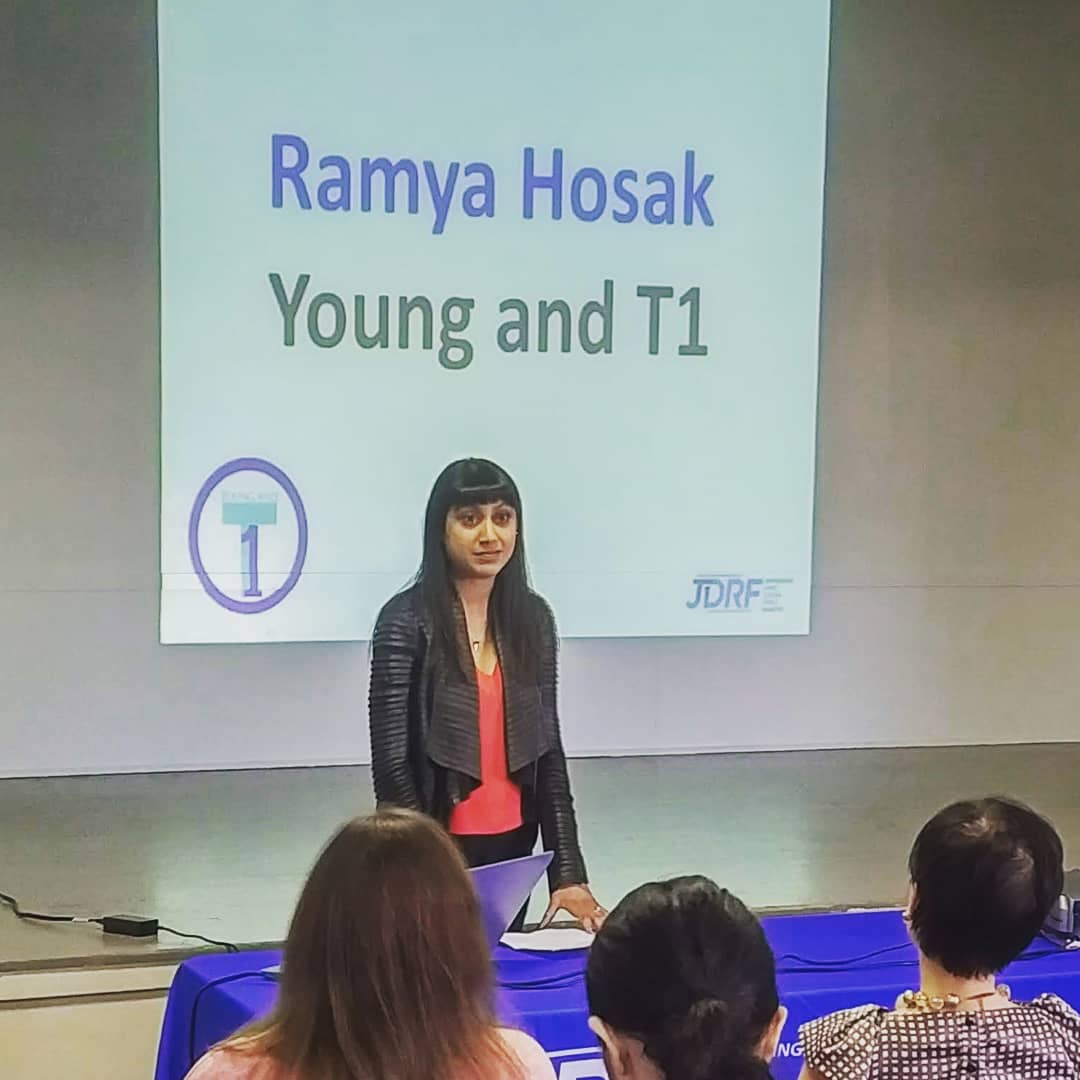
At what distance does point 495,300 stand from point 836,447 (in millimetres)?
1306

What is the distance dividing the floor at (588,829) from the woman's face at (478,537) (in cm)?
107

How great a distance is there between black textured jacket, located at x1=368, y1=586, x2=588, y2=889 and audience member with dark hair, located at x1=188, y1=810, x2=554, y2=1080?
98cm

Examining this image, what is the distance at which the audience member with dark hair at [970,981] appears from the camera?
1528mm

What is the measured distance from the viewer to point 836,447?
505 cm

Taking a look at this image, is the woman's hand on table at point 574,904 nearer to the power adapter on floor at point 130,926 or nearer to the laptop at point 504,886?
the laptop at point 504,886

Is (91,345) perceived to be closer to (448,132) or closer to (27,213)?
(27,213)

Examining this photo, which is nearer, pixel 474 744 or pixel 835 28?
pixel 474 744

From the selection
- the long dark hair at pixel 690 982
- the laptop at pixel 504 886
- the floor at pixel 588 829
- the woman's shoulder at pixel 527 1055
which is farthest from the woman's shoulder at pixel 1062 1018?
the floor at pixel 588 829

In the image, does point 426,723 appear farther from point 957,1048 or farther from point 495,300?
point 495,300

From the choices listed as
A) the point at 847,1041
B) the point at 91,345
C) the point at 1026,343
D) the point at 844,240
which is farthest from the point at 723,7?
the point at 847,1041

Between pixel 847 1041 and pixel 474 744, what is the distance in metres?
0.92

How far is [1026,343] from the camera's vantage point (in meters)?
5.18

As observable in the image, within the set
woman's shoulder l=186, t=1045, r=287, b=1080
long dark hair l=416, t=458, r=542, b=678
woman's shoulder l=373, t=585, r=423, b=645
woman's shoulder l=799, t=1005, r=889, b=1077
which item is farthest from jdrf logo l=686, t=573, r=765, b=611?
woman's shoulder l=186, t=1045, r=287, b=1080

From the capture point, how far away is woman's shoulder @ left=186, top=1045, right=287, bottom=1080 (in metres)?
1.32
